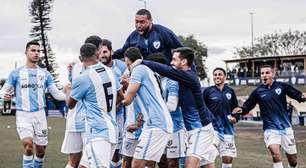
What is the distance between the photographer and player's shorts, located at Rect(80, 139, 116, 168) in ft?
28.8

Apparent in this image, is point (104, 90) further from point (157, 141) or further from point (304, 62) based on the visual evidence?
point (304, 62)

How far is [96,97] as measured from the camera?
350 inches

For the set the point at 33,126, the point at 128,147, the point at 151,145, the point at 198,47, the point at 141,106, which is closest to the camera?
the point at 151,145

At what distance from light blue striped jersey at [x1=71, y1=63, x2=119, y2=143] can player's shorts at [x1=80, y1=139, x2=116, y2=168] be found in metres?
0.07

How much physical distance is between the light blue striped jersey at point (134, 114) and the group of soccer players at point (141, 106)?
0.06 feet

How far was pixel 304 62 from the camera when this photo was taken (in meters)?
72.1

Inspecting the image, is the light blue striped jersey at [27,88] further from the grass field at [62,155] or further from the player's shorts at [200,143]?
the player's shorts at [200,143]

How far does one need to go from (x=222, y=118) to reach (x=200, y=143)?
3.71 m

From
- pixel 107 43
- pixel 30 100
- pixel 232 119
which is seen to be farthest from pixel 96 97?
pixel 232 119

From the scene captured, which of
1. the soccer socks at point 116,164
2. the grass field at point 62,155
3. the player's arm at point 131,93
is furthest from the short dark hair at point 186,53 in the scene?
the grass field at point 62,155

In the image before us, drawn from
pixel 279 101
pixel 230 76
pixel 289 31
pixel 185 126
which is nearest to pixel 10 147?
pixel 279 101

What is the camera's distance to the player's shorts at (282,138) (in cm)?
1307

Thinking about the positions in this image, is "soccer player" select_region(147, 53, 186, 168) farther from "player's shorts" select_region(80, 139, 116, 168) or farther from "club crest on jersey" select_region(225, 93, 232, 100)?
"club crest on jersey" select_region(225, 93, 232, 100)

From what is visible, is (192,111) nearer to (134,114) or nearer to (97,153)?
(134,114)
